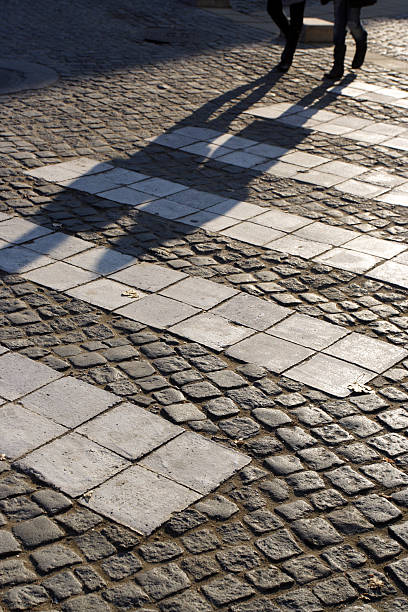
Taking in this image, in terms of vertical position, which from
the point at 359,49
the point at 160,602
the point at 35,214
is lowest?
the point at 160,602

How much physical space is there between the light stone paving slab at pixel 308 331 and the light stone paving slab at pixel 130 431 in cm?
119

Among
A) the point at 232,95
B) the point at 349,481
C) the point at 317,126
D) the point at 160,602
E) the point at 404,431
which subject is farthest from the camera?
the point at 232,95

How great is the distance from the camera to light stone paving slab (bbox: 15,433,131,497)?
3.78 meters

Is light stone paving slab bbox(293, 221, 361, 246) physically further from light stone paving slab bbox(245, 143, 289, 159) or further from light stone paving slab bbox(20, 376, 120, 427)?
light stone paving slab bbox(20, 376, 120, 427)

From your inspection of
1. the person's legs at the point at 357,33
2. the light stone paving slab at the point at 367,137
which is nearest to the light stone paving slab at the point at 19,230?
the light stone paving slab at the point at 367,137

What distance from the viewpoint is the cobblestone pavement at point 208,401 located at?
3309mm

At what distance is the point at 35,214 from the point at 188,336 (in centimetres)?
228

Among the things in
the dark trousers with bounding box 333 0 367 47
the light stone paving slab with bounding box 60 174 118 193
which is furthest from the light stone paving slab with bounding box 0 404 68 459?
the dark trousers with bounding box 333 0 367 47

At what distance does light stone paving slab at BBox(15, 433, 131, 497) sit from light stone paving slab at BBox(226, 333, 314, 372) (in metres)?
1.20

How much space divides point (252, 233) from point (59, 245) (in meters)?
1.49

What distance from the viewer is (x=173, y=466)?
154 inches

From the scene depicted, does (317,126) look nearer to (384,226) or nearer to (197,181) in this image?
(197,181)

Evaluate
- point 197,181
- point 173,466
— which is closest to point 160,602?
point 173,466

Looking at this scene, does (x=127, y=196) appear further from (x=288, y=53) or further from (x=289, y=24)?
(x=289, y=24)
